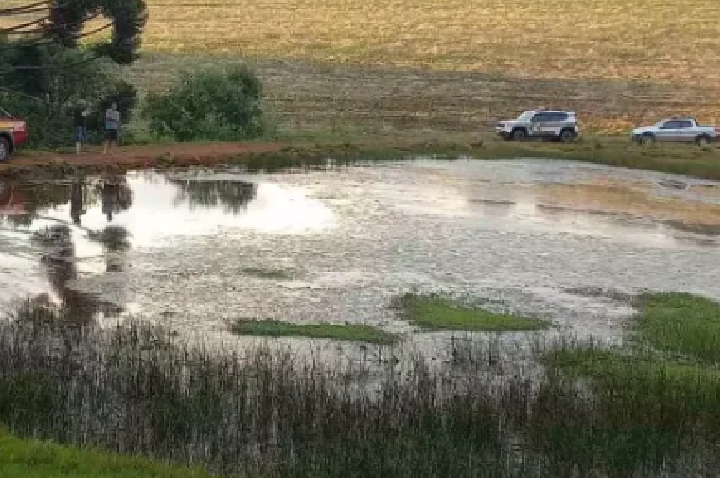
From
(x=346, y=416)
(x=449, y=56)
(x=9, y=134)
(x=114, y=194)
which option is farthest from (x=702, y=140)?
(x=346, y=416)

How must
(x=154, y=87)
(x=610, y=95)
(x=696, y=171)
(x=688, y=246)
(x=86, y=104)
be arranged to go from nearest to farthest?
1. (x=688, y=246)
2. (x=86, y=104)
3. (x=696, y=171)
4. (x=154, y=87)
5. (x=610, y=95)

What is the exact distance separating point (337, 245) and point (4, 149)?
1448 cm

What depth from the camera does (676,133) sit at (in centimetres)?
5416

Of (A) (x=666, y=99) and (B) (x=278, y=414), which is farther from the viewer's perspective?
(A) (x=666, y=99)

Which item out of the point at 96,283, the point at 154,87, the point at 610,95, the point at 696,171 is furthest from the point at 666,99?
the point at 96,283

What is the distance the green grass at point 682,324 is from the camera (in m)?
16.2

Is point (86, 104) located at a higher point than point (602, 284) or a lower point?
higher

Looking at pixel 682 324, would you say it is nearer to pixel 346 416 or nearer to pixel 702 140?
pixel 346 416

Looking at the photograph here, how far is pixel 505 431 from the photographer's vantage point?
11969 millimetres

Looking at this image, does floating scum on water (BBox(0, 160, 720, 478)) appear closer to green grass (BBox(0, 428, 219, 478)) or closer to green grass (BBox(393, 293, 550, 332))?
green grass (BBox(393, 293, 550, 332))

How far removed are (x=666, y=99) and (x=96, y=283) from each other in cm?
5420

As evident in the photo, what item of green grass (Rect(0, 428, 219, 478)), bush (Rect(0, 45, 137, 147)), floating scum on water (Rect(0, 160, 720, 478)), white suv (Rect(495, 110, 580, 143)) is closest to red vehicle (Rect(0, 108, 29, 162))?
bush (Rect(0, 45, 137, 147))

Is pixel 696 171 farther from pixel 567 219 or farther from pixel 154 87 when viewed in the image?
pixel 154 87

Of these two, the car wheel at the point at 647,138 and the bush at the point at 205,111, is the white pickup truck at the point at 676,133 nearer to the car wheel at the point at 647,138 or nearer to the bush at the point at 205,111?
the car wheel at the point at 647,138
